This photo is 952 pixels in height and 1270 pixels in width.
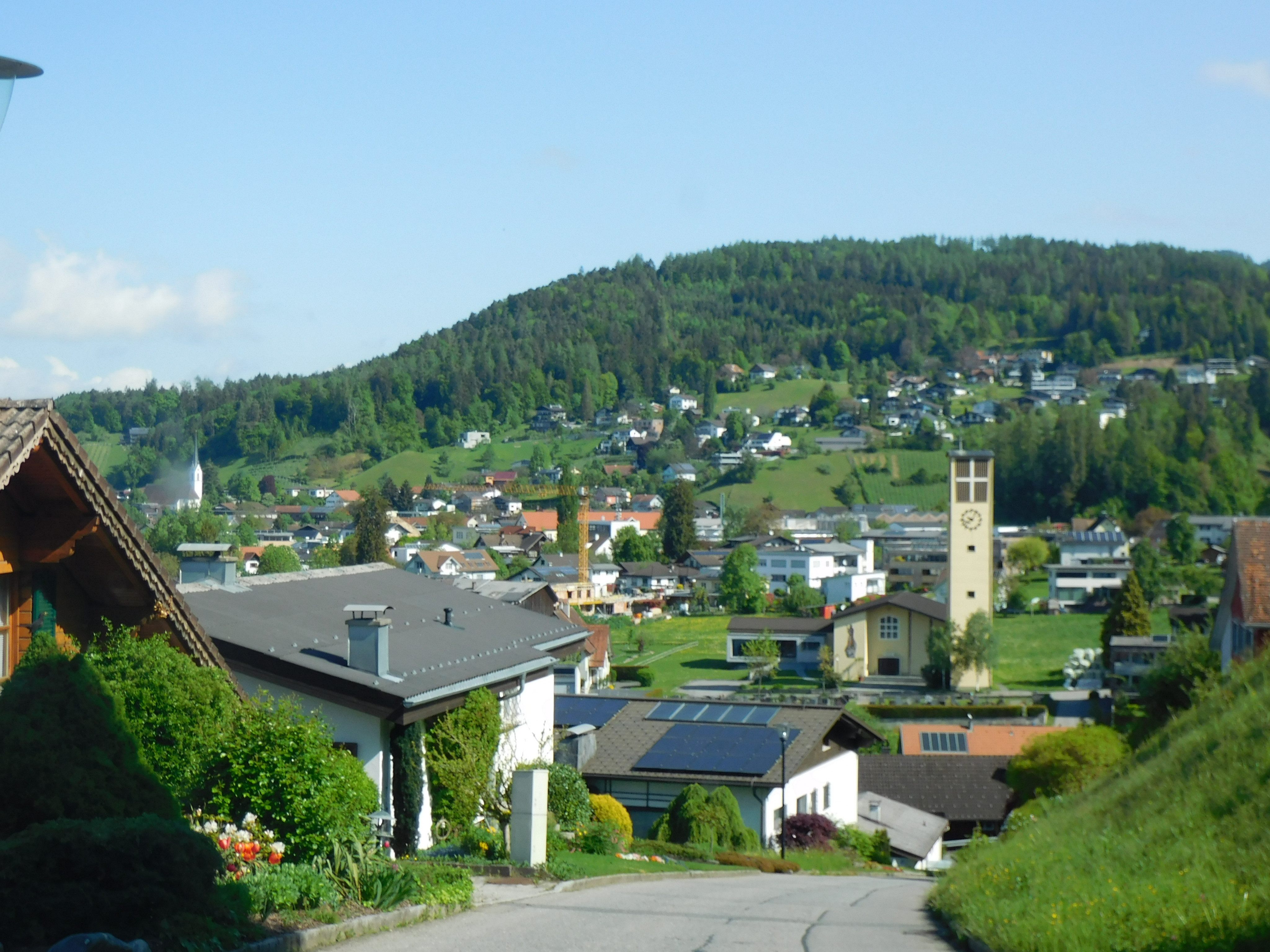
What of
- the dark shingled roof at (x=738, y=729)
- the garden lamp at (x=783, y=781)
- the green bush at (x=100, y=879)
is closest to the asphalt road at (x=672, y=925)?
the green bush at (x=100, y=879)

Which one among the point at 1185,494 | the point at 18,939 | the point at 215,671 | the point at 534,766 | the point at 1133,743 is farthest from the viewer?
the point at 1185,494

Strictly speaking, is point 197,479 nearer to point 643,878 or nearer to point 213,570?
point 213,570

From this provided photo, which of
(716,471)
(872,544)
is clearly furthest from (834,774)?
(716,471)

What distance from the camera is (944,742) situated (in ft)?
142

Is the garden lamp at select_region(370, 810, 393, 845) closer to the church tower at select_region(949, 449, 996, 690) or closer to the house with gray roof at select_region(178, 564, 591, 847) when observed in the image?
the house with gray roof at select_region(178, 564, 591, 847)

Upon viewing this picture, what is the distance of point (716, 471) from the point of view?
173750 mm

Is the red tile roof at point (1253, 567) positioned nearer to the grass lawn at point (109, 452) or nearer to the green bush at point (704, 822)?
the green bush at point (704, 822)

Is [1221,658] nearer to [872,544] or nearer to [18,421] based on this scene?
[18,421]

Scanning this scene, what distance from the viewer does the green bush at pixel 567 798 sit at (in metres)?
17.3

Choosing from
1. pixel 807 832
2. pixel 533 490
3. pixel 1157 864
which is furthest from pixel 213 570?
pixel 533 490

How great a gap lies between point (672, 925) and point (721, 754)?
14965 millimetres

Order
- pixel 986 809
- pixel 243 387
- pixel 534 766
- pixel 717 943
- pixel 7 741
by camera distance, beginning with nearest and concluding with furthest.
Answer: pixel 7 741, pixel 717 943, pixel 534 766, pixel 986 809, pixel 243 387

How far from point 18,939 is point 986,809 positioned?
30.9 metres

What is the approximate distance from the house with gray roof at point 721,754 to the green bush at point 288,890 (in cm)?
1533
